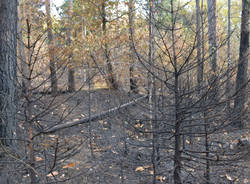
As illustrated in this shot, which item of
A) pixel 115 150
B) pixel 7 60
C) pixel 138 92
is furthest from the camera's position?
pixel 138 92

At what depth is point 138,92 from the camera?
1436 centimetres

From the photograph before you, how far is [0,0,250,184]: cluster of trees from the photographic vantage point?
10.1 feet

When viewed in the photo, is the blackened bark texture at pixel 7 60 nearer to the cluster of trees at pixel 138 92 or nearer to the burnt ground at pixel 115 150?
the cluster of trees at pixel 138 92

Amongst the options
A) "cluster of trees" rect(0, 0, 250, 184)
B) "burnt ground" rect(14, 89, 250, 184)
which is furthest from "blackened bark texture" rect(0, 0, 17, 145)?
"burnt ground" rect(14, 89, 250, 184)

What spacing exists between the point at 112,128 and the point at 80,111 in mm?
1889

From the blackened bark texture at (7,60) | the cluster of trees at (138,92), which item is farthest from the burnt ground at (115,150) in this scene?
the blackened bark texture at (7,60)

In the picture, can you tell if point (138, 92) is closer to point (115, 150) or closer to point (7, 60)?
point (115, 150)

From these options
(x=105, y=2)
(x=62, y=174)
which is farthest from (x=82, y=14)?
(x=62, y=174)

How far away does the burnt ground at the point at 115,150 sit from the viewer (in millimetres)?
3934

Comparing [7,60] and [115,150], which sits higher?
[7,60]

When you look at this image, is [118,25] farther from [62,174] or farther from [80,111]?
[62,174]

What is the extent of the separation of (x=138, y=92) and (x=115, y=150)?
6.96 metres

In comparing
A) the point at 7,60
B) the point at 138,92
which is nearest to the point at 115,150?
the point at 7,60

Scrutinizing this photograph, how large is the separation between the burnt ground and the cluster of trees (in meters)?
0.06
